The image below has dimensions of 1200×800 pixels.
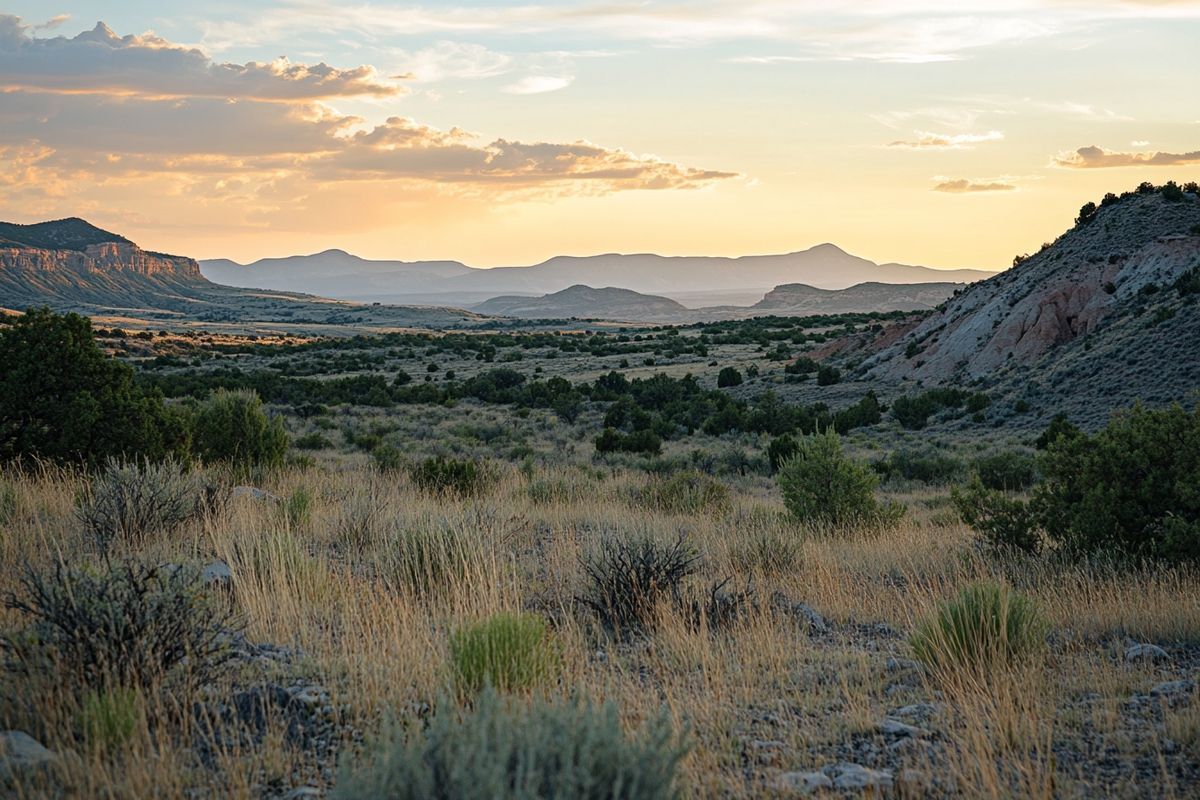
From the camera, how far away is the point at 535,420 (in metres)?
31.5

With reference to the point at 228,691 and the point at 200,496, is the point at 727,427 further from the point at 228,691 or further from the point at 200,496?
the point at 228,691

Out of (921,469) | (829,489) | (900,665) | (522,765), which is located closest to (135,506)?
(900,665)

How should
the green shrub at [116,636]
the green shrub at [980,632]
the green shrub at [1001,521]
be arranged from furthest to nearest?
→ the green shrub at [1001,521]
the green shrub at [980,632]
the green shrub at [116,636]

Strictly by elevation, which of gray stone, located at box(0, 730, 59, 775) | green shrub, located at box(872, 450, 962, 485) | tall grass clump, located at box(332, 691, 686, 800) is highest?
tall grass clump, located at box(332, 691, 686, 800)

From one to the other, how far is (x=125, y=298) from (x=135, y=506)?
190 metres

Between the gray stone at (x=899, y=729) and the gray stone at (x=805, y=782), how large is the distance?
700 mm

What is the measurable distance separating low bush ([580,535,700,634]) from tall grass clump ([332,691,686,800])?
11.8 ft

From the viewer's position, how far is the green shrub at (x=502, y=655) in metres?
4.70

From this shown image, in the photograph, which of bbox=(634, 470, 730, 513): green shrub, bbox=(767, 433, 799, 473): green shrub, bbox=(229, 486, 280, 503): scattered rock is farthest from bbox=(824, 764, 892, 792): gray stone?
bbox=(767, 433, 799, 473): green shrub

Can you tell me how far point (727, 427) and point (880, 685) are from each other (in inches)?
972

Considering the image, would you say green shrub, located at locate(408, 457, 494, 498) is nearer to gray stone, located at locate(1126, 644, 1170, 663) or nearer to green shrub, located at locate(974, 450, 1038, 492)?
gray stone, located at locate(1126, 644, 1170, 663)

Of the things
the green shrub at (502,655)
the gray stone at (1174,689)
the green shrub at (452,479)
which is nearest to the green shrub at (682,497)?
the green shrub at (452,479)

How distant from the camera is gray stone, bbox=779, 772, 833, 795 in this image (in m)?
3.86

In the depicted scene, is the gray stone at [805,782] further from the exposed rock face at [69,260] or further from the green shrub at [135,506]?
the exposed rock face at [69,260]
